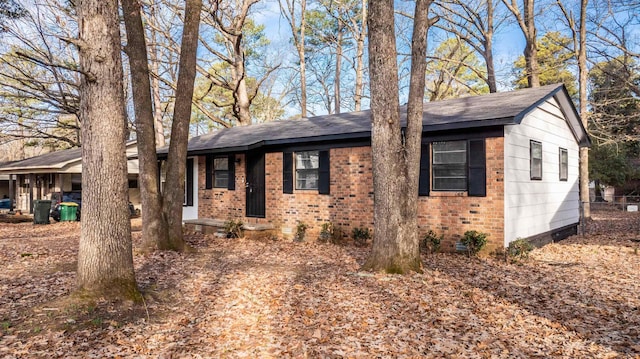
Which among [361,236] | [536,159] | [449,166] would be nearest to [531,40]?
[536,159]

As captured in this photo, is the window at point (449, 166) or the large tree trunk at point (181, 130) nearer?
the window at point (449, 166)

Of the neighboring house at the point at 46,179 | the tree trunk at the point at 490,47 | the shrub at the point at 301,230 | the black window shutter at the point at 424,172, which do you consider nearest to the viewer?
the black window shutter at the point at 424,172

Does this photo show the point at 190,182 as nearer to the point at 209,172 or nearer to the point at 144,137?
the point at 209,172

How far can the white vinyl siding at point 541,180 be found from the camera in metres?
8.78

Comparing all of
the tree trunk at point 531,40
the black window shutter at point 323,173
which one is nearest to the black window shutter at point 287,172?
the black window shutter at point 323,173

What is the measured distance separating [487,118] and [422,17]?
2.46 metres

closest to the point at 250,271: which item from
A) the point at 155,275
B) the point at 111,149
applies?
the point at 155,275

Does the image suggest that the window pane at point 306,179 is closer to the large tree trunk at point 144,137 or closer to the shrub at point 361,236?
the shrub at point 361,236

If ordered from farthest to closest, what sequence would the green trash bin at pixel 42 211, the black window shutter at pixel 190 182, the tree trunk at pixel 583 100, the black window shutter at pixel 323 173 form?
1. the tree trunk at pixel 583 100
2. the green trash bin at pixel 42 211
3. the black window shutter at pixel 190 182
4. the black window shutter at pixel 323 173

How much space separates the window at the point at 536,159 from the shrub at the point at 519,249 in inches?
86.8

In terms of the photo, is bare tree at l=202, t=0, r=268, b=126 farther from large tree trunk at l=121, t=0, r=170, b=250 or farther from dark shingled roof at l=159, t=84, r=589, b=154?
large tree trunk at l=121, t=0, r=170, b=250

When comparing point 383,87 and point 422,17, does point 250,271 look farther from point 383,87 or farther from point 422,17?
point 422,17

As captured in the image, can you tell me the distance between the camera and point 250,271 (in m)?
7.40

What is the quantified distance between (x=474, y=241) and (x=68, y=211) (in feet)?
50.3
